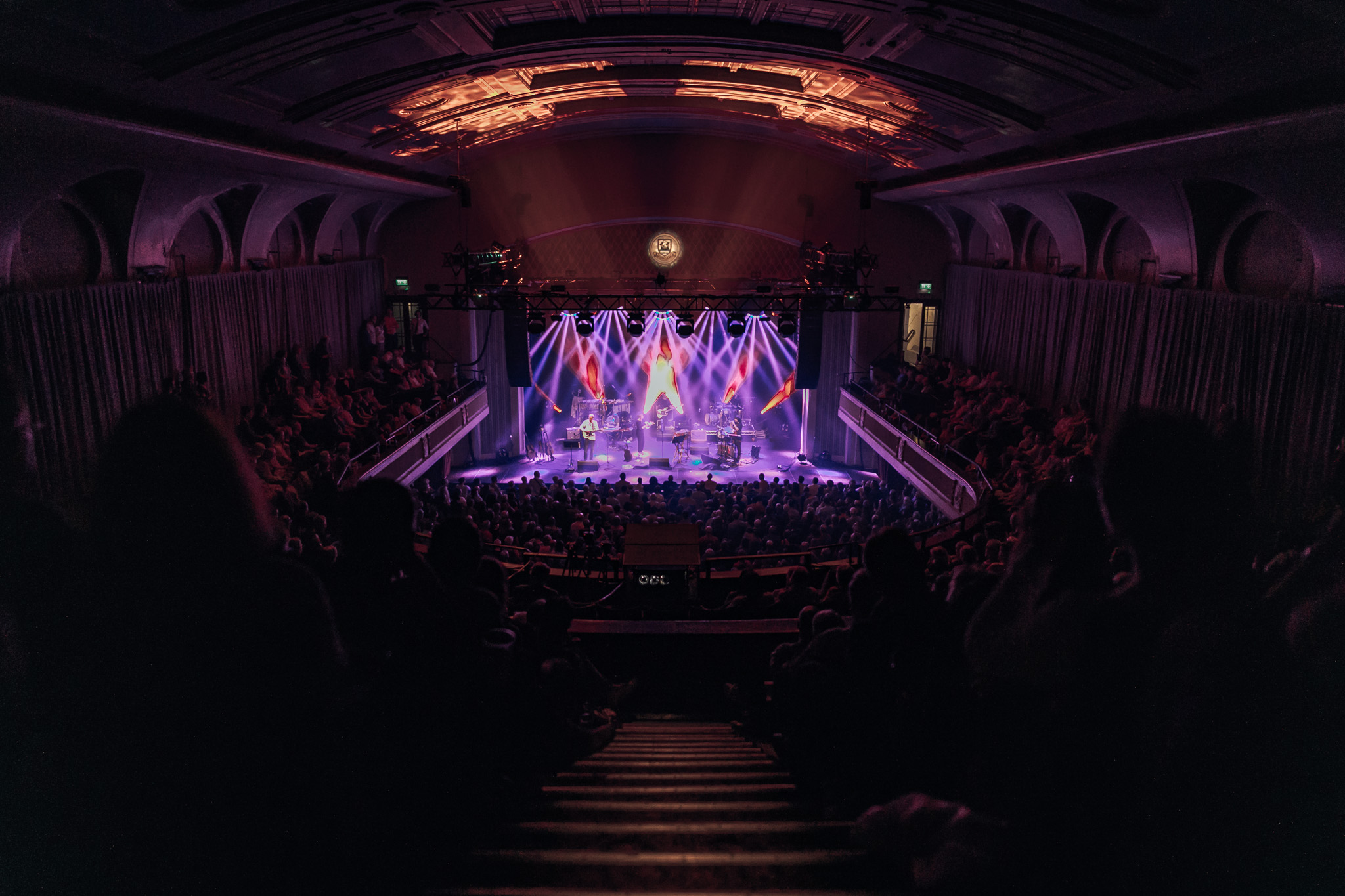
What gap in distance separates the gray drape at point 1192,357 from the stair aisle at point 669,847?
12.1 feet

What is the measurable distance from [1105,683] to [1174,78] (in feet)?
23.4

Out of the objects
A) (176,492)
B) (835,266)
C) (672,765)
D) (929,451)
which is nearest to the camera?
(176,492)

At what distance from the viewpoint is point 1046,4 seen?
5457 mm

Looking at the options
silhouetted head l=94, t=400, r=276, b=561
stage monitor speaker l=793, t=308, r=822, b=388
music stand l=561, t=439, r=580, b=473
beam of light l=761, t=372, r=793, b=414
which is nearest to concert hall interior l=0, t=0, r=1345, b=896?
silhouetted head l=94, t=400, r=276, b=561

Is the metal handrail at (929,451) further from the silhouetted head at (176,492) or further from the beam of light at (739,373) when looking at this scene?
the silhouetted head at (176,492)

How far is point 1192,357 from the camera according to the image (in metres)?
10.0

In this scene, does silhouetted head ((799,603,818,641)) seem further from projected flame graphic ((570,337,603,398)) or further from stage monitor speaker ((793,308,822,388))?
projected flame graphic ((570,337,603,398))

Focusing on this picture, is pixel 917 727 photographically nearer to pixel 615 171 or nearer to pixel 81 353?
pixel 81 353

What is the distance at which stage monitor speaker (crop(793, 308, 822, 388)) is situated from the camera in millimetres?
20391

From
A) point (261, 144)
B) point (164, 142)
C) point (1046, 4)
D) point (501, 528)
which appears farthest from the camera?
point (501, 528)

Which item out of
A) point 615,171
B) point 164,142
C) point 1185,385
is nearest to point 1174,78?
point 1185,385

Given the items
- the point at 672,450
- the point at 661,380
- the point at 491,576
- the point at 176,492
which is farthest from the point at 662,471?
the point at 176,492

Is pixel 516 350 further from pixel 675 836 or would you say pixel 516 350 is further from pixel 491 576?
pixel 675 836

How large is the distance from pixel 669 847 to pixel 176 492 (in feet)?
5.34
